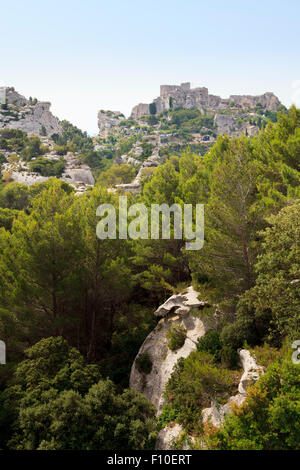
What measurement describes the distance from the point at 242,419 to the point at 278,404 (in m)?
1.42

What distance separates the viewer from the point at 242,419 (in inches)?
361

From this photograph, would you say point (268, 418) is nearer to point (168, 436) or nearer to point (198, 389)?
point (198, 389)

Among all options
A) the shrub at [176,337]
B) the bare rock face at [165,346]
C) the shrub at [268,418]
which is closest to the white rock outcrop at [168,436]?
the bare rock face at [165,346]

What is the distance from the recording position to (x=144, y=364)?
669 inches

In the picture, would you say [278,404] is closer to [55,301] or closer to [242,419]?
[242,419]

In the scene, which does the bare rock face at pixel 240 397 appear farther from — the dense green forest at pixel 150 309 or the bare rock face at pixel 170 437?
the bare rock face at pixel 170 437

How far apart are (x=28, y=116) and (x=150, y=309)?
450 feet

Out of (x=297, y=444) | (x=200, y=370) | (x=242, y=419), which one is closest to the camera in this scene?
(x=297, y=444)

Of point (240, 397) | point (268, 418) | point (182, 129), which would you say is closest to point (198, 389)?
point (240, 397)

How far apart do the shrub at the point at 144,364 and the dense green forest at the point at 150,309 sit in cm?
149

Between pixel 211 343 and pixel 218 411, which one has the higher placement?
pixel 211 343

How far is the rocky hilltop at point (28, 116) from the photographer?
4891 inches

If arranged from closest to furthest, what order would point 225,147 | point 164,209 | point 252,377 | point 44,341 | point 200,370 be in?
point 252,377 → point 200,370 → point 44,341 → point 164,209 → point 225,147
